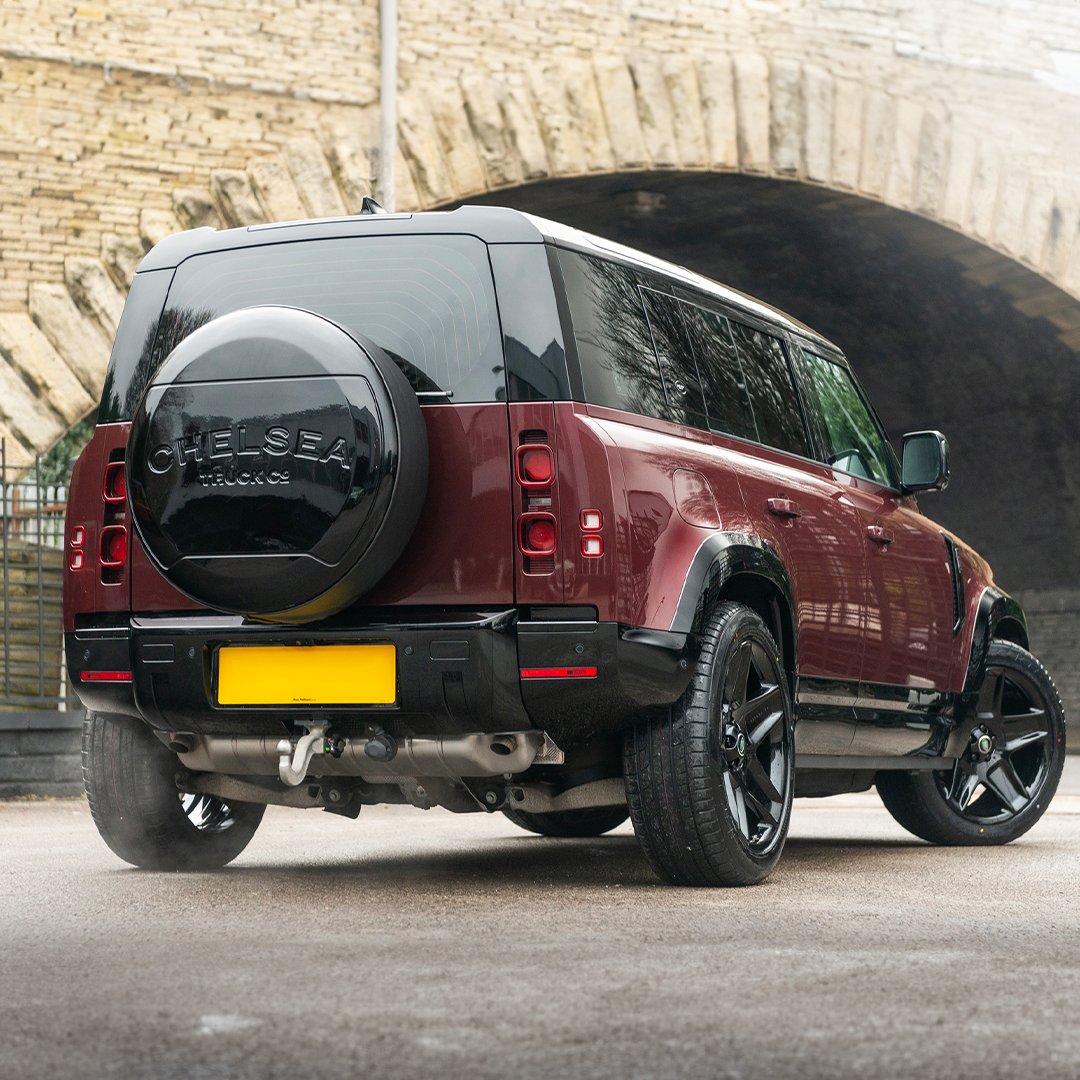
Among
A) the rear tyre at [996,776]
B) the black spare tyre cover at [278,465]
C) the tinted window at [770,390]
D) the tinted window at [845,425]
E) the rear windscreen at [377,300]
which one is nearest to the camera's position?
the black spare tyre cover at [278,465]

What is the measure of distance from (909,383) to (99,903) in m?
17.4

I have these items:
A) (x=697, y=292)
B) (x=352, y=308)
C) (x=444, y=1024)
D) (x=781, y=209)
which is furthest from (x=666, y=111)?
(x=444, y=1024)

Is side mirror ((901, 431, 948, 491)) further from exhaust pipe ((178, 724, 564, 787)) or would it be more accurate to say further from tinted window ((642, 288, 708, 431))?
exhaust pipe ((178, 724, 564, 787))

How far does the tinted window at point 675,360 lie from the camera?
18.7ft

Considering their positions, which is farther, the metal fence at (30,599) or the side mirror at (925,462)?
the metal fence at (30,599)

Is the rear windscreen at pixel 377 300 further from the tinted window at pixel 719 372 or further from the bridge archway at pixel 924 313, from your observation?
the bridge archway at pixel 924 313

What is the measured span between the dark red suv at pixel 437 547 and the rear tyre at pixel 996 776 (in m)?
1.71

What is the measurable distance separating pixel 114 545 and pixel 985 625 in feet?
12.8

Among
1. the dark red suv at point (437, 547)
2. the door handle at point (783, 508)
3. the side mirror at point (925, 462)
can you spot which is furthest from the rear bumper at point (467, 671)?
the side mirror at point (925, 462)

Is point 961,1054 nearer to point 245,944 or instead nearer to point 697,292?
point 245,944

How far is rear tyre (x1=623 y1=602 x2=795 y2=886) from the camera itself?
A: 5273 mm

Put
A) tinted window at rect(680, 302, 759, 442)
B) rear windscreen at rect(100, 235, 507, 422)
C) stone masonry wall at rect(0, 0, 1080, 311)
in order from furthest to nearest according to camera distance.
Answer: stone masonry wall at rect(0, 0, 1080, 311), tinted window at rect(680, 302, 759, 442), rear windscreen at rect(100, 235, 507, 422)

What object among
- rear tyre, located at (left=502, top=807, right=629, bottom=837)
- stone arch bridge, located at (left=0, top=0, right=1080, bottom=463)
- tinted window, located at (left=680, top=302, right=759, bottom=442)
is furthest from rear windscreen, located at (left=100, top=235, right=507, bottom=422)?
stone arch bridge, located at (left=0, top=0, right=1080, bottom=463)

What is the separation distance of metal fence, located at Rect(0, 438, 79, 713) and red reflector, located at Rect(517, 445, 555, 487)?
6315 millimetres
